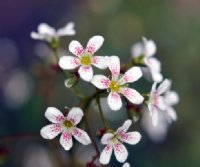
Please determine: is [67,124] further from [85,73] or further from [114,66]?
[114,66]

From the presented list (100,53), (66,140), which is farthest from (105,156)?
(100,53)

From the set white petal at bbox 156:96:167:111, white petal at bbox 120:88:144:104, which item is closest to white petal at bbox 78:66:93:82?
white petal at bbox 120:88:144:104

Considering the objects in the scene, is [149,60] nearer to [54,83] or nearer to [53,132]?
[53,132]

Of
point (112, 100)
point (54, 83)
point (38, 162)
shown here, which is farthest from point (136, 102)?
point (54, 83)

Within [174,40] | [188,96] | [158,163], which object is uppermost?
[174,40]

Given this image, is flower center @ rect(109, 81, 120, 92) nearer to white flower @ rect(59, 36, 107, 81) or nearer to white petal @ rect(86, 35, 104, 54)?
white flower @ rect(59, 36, 107, 81)

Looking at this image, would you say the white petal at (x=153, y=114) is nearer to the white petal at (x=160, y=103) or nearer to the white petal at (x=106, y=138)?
the white petal at (x=160, y=103)
